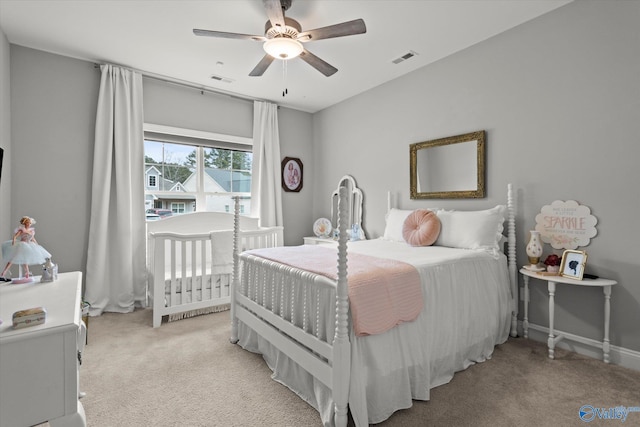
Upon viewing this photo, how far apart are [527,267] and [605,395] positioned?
859 millimetres

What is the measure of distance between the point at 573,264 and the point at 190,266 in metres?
3.31

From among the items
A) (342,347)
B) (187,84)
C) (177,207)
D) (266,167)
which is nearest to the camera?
(342,347)

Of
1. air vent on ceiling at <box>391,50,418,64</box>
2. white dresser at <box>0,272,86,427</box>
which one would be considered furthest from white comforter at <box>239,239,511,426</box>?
air vent on ceiling at <box>391,50,418,64</box>

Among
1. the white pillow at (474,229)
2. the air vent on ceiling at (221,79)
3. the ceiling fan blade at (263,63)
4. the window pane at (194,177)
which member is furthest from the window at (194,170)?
the white pillow at (474,229)

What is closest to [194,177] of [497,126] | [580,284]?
[497,126]

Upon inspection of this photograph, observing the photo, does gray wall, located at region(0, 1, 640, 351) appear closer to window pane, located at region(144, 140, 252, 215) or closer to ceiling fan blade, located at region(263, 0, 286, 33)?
window pane, located at region(144, 140, 252, 215)

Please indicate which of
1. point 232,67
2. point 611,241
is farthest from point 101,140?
point 611,241

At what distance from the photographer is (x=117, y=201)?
3283mm

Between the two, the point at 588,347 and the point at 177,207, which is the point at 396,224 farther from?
the point at 177,207

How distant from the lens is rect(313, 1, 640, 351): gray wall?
81.9 inches

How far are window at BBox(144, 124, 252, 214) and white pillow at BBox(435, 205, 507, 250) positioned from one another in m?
2.68

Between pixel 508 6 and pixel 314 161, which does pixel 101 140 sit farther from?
pixel 508 6

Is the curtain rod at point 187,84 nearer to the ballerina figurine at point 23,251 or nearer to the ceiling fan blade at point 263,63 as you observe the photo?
the ceiling fan blade at point 263,63

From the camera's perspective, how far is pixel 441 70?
3158 millimetres
